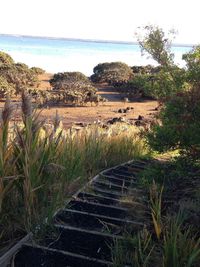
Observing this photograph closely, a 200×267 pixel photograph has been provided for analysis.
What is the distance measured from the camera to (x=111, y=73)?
37.9 meters

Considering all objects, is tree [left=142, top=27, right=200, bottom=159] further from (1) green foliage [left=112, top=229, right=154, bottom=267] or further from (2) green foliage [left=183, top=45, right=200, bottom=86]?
(1) green foliage [left=112, top=229, right=154, bottom=267]

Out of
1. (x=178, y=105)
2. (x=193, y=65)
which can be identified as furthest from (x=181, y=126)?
(x=193, y=65)

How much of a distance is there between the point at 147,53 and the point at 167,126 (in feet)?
6.26

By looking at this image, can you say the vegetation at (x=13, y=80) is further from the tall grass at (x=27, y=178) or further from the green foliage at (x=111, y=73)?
the tall grass at (x=27, y=178)

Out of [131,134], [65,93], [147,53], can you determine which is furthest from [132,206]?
[65,93]

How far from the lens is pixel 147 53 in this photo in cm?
756

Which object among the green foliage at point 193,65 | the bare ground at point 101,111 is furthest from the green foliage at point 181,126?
the bare ground at point 101,111

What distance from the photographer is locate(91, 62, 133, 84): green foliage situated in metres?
35.5

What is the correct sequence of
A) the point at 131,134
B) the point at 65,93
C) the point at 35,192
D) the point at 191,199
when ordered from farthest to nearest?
the point at 65,93 < the point at 131,134 < the point at 191,199 < the point at 35,192

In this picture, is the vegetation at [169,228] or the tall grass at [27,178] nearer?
the vegetation at [169,228]

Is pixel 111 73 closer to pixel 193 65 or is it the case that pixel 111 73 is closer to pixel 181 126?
pixel 193 65

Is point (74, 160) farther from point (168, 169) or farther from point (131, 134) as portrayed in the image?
point (131, 134)

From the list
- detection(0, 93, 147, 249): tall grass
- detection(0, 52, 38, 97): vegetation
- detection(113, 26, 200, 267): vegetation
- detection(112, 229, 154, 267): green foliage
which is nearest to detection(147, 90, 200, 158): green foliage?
detection(113, 26, 200, 267): vegetation

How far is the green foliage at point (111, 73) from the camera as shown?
35500 mm
